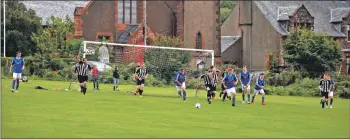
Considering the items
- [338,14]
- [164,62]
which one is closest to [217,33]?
[338,14]

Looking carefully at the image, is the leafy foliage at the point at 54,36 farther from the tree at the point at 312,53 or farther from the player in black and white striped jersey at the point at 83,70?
the player in black and white striped jersey at the point at 83,70

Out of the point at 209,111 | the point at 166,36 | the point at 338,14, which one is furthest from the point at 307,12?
the point at 209,111

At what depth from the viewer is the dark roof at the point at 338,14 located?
291 ft

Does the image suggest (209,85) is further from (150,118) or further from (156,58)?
(156,58)

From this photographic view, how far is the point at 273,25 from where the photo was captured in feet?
283

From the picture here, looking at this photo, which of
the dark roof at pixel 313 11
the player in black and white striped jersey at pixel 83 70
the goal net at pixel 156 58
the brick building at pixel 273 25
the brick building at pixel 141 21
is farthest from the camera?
the dark roof at pixel 313 11

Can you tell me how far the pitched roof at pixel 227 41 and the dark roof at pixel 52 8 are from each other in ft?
63.3

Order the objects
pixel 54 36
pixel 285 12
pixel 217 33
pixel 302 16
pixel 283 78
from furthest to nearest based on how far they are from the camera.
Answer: pixel 54 36
pixel 302 16
pixel 285 12
pixel 217 33
pixel 283 78

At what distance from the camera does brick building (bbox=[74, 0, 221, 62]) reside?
8519 centimetres

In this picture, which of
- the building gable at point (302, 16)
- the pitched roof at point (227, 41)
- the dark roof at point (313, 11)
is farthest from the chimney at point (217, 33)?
the building gable at point (302, 16)

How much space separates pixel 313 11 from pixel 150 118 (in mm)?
61222

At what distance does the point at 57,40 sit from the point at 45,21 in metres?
12.8

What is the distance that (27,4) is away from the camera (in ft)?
339

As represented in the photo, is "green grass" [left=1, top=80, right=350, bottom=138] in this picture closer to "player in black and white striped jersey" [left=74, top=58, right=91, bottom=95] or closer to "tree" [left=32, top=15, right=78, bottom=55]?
"player in black and white striped jersey" [left=74, top=58, right=91, bottom=95]
